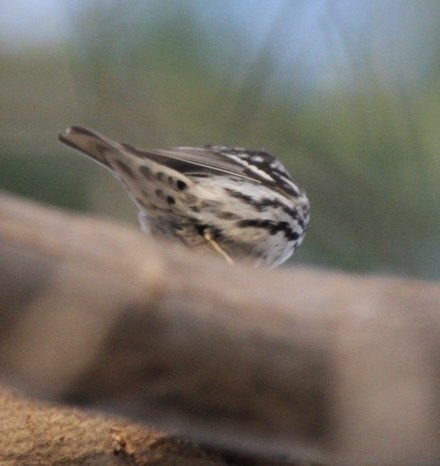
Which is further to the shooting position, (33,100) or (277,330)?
(33,100)

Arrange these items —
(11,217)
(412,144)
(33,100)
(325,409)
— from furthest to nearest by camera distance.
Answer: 1. (412,144)
2. (33,100)
3. (325,409)
4. (11,217)

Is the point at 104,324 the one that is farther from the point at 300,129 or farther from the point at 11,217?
the point at 300,129

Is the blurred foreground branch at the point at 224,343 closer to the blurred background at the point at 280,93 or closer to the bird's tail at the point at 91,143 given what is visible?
the blurred background at the point at 280,93

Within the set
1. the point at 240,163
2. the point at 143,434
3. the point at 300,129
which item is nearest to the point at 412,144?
the point at 300,129

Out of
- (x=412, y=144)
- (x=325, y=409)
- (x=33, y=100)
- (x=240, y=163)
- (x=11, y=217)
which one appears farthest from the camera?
(x=240, y=163)

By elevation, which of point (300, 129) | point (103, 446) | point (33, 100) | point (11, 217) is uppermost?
point (300, 129)

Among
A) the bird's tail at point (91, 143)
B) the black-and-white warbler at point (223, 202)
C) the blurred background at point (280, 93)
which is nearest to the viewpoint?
the blurred background at point (280, 93)

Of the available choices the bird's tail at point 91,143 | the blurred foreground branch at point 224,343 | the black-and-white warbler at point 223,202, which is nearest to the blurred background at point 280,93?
the bird's tail at point 91,143

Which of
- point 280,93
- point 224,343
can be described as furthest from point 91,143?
point 224,343
